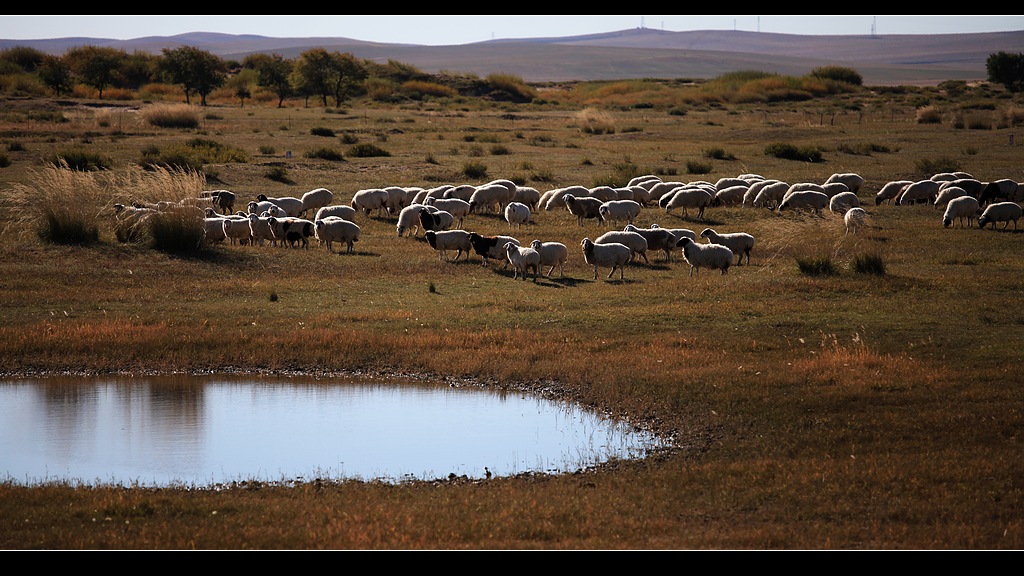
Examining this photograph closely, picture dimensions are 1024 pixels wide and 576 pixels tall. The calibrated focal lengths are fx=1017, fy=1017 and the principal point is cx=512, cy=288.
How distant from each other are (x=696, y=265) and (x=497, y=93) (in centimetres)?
7904

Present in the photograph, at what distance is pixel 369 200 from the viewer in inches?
1054

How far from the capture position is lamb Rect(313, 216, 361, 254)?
22.2 m

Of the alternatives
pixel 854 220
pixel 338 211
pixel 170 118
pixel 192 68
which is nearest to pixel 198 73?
pixel 192 68

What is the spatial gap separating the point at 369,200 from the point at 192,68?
5090 centimetres

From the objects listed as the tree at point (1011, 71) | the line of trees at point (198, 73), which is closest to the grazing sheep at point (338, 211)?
the line of trees at point (198, 73)

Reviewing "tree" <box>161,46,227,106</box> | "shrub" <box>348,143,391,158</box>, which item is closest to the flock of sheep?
"shrub" <box>348,143,391,158</box>

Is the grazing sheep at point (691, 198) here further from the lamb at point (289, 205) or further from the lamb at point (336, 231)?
the lamb at point (289, 205)

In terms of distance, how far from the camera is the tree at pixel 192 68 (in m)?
71.9

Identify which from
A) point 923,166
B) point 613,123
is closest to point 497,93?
point 613,123

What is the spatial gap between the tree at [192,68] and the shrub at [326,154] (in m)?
37.0

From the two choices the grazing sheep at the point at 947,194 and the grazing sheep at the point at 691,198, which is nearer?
the grazing sheep at the point at 691,198

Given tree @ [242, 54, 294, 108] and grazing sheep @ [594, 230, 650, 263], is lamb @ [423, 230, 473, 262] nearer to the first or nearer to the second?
grazing sheep @ [594, 230, 650, 263]

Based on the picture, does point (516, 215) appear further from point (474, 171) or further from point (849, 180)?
point (849, 180)

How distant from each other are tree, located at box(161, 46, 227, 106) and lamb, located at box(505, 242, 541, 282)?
5727cm
